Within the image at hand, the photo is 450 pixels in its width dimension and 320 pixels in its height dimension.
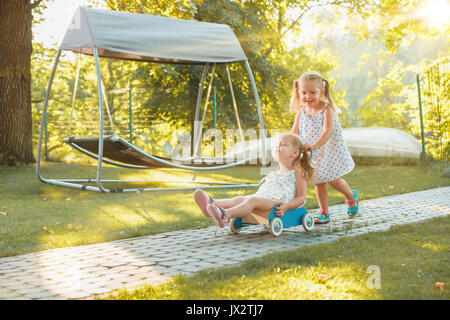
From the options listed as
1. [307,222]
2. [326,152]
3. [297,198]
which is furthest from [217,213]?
[326,152]

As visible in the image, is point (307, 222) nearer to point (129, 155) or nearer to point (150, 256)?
point (150, 256)

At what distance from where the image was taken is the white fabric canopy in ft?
21.4

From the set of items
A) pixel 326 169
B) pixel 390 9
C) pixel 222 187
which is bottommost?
pixel 222 187

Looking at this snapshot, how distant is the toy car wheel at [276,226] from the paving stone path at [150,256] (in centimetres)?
5

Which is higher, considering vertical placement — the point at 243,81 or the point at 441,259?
the point at 243,81

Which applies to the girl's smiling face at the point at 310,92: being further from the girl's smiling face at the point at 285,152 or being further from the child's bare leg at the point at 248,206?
the child's bare leg at the point at 248,206

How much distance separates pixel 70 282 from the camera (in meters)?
2.79

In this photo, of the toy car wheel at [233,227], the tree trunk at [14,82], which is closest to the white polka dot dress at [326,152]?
the toy car wheel at [233,227]

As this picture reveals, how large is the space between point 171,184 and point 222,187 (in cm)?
112

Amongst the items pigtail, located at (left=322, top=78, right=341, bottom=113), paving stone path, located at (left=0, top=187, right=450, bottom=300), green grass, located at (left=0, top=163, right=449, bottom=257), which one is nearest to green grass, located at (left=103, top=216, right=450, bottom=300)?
paving stone path, located at (left=0, top=187, right=450, bottom=300)

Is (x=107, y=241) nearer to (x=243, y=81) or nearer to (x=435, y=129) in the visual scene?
(x=435, y=129)

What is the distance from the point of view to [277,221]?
3.98 metres

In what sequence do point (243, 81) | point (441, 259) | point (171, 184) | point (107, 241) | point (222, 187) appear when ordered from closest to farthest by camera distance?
point (441, 259) < point (107, 241) < point (222, 187) < point (171, 184) < point (243, 81)
